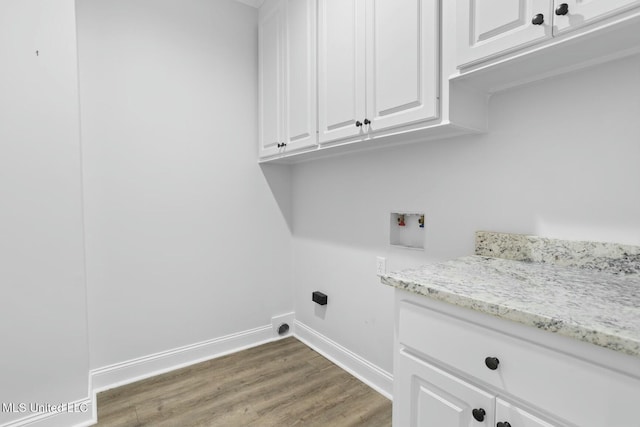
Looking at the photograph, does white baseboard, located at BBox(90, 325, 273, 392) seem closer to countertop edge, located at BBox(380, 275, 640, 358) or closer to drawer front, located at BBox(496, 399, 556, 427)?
countertop edge, located at BBox(380, 275, 640, 358)

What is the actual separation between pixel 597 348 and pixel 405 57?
1.14m

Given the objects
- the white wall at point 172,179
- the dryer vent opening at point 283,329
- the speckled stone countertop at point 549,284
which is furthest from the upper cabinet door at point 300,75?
the dryer vent opening at point 283,329

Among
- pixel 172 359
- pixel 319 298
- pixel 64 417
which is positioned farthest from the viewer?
pixel 319 298

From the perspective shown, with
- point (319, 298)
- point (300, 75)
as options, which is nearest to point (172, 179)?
point (300, 75)

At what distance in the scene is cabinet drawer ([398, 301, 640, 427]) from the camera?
24.9 inches

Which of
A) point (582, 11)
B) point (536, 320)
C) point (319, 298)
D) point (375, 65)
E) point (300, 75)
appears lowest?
point (319, 298)

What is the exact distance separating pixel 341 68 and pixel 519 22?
32.9 inches

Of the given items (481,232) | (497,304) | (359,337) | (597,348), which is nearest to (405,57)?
(481,232)

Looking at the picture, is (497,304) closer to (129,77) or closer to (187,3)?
→ (129,77)

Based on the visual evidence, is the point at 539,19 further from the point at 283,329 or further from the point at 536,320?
the point at 283,329

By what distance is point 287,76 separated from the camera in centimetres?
204

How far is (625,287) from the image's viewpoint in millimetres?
906

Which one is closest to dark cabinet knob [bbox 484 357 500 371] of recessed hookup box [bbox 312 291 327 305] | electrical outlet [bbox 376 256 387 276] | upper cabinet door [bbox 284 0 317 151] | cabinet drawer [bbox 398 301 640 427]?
cabinet drawer [bbox 398 301 640 427]

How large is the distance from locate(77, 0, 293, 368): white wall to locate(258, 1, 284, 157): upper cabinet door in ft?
0.39
